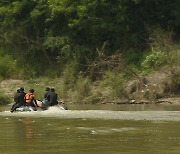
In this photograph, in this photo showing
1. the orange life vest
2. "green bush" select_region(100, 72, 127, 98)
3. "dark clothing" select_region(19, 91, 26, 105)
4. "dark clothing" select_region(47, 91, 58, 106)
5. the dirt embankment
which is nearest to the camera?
"dark clothing" select_region(47, 91, 58, 106)

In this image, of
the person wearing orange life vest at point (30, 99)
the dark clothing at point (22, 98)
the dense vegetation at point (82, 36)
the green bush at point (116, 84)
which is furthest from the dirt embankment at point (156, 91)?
the dark clothing at point (22, 98)

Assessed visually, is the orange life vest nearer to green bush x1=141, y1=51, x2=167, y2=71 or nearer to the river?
the river

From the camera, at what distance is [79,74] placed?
4516 centimetres

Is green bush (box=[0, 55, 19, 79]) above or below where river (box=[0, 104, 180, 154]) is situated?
above

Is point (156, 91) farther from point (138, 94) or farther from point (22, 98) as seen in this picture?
point (22, 98)

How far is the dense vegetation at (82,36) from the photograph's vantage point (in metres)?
44.9

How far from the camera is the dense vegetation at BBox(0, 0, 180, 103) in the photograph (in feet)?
147

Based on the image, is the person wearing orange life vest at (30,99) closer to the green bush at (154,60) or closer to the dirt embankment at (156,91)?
the dirt embankment at (156,91)

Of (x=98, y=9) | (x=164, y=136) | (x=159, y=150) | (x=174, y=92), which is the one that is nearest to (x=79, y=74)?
(x=98, y=9)

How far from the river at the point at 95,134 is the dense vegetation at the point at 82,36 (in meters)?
17.0

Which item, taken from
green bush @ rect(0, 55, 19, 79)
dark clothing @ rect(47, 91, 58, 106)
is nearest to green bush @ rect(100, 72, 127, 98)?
dark clothing @ rect(47, 91, 58, 106)

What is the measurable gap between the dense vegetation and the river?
55.7 feet

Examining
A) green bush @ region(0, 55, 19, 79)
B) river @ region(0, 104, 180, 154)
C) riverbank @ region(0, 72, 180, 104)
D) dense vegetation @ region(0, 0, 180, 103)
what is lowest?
river @ region(0, 104, 180, 154)

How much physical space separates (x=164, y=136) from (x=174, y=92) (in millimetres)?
21670
